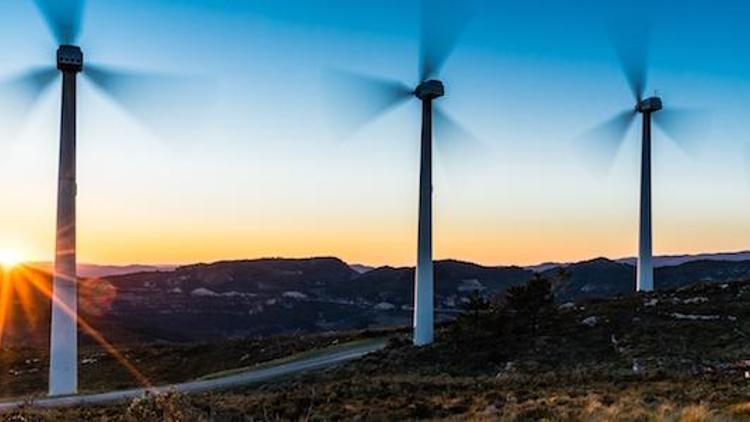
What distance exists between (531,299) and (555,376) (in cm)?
1451

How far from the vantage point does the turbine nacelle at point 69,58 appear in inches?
1533

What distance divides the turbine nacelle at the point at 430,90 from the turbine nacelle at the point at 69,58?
19174mm

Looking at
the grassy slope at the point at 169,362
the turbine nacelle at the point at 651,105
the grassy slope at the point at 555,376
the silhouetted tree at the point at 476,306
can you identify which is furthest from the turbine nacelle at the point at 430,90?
the turbine nacelle at the point at 651,105

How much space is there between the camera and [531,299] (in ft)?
137

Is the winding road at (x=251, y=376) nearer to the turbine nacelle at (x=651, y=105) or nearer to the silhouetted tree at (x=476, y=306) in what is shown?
the silhouetted tree at (x=476, y=306)

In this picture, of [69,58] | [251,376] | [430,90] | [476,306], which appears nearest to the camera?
[69,58]

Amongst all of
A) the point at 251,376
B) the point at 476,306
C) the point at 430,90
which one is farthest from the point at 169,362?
the point at 430,90

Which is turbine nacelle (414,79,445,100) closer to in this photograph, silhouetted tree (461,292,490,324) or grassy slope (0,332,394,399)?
silhouetted tree (461,292,490,324)

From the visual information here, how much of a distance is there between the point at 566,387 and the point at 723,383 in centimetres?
445

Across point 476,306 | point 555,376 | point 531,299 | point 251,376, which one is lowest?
point 251,376

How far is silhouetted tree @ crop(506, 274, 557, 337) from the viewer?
4191 centimetres

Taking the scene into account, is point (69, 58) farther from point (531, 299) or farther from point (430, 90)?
point (531, 299)

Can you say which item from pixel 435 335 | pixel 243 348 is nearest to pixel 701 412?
pixel 435 335

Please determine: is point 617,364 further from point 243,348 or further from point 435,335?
point 243,348
